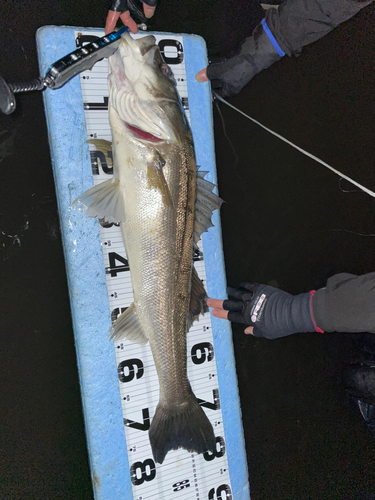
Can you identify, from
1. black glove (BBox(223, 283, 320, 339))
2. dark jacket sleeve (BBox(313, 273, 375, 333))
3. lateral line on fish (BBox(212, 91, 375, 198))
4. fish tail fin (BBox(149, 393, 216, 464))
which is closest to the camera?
dark jacket sleeve (BBox(313, 273, 375, 333))

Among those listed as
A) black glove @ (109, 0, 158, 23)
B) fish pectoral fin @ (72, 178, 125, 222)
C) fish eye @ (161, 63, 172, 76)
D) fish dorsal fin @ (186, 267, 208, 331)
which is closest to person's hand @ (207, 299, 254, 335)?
fish dorsal fin @ (186, 267, 208, 331)

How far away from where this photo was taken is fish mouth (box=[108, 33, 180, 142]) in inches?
58.9

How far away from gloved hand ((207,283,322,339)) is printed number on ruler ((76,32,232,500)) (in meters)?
0.17

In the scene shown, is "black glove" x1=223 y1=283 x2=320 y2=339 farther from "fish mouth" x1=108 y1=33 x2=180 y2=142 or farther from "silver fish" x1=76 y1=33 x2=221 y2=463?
"fish mouth" x1=108 y1=33 x2=180 y2=142

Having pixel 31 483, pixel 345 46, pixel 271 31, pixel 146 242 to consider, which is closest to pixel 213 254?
pixel 146 242

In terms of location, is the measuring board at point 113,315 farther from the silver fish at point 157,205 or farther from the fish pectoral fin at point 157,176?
the fish pectoral fin at point 157,176

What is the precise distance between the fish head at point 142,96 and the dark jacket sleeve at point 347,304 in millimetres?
1086

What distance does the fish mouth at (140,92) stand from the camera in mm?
1495

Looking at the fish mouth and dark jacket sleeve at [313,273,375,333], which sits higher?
the fish mouth

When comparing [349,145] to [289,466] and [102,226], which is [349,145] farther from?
[289,466]

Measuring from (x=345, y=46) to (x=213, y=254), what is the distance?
1.97 m

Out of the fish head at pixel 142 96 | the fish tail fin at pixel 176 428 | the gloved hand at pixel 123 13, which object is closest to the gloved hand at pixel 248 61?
the gloved hand at pixel 123 13

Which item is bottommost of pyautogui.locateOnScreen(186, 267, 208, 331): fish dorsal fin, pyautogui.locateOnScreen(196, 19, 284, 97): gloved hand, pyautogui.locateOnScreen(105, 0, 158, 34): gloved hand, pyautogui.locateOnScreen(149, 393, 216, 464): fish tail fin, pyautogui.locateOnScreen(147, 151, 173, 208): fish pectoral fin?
pyautogui.locateOnScreen(149, 393, 216, 464): fish tail fin

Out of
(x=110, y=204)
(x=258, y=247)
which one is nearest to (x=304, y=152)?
(x=258, y=247)
